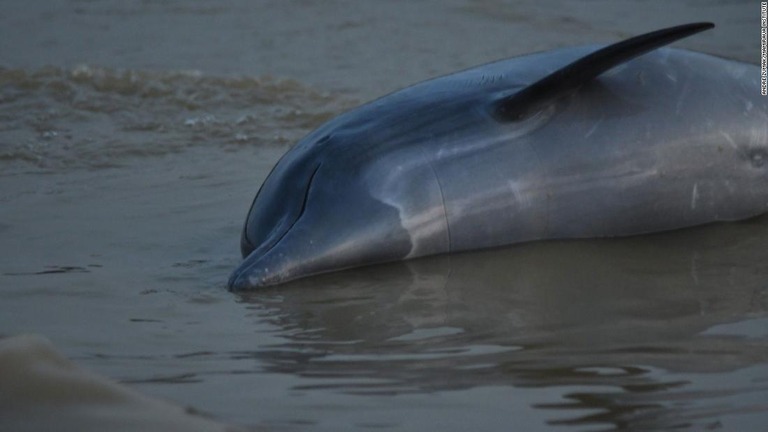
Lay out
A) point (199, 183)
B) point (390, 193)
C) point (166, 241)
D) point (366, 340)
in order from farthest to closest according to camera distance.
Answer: point (199, 183) < point (166, 241) < point (390, 193) < point (366, 340)

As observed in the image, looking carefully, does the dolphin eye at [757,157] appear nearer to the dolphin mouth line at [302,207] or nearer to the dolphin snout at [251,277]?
the dolphin mouth line at [302,207]

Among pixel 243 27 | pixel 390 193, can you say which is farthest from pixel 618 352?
pixel 243 27

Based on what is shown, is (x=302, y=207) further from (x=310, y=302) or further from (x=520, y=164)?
(x=520, y=164)

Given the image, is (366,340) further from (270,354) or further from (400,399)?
(400,399)

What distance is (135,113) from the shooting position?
8383 millimetres

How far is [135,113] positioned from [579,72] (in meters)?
4.12

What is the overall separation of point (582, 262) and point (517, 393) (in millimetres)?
1586

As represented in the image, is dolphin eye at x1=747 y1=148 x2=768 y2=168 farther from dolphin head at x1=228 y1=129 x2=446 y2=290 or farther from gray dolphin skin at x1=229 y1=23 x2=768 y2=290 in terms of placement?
dolphin head at x1=228 y1=129 x2=446 y2=290

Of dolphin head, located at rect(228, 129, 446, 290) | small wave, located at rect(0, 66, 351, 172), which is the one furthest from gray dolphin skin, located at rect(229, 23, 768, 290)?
small wave, located at rect(0, 66, 351, 172)

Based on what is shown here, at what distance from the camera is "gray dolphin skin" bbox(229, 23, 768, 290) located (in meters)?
4.79

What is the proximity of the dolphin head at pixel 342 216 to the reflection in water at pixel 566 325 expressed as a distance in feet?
0.23

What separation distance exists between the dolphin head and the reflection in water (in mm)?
70

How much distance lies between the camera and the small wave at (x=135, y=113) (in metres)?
7.35

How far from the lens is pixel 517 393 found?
327 cm
